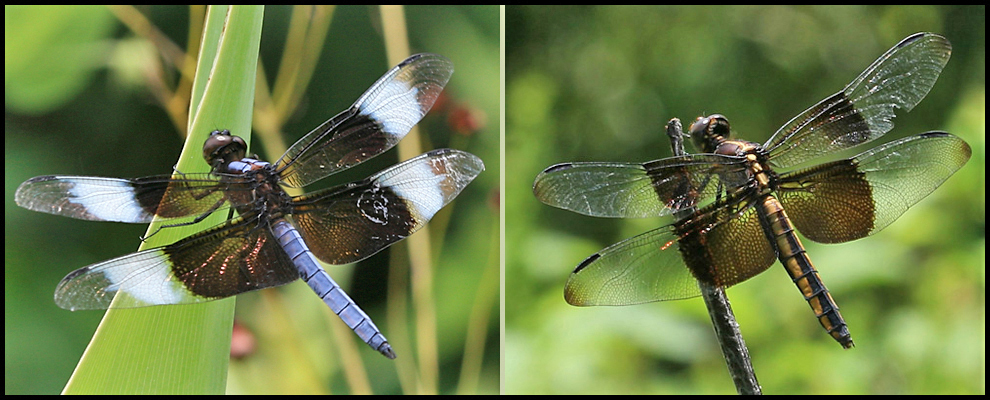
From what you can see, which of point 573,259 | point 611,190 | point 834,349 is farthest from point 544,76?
point 611,190


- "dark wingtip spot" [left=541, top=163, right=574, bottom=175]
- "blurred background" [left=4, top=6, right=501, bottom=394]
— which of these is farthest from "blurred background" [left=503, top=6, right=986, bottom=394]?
"dark wingtip spot" [left=541, top=163, right=574, bottom=175]

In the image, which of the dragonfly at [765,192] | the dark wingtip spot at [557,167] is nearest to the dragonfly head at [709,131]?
the dragonfly at [765,192]

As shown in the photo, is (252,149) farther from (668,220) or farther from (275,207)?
(668,220)

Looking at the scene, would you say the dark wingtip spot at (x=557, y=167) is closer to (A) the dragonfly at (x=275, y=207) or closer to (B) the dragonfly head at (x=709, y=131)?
(A) the dragonfly at (x=275, y=207)

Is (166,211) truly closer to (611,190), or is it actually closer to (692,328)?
(611,190)

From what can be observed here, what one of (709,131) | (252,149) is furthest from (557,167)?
(252,149)

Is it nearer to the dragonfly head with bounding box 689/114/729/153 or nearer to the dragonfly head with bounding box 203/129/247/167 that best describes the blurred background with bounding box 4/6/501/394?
the dragonfly head with bounding box 203/129/247/167

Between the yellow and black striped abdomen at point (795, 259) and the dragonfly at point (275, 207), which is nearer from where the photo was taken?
the dragonfly at point (275, 207)
